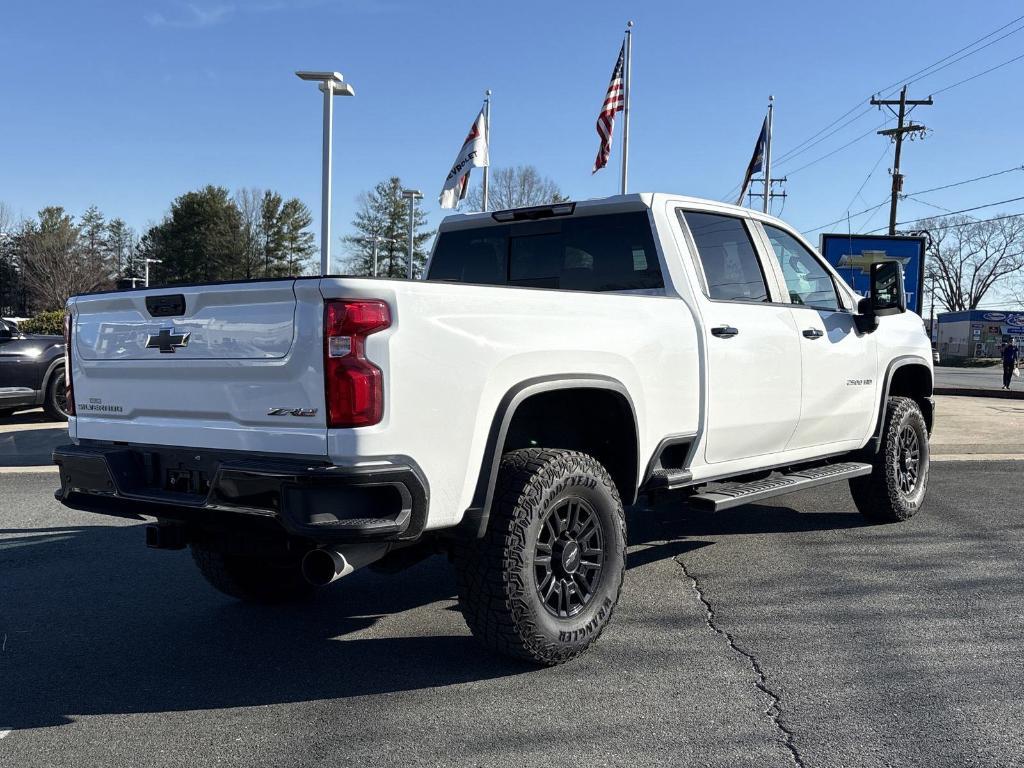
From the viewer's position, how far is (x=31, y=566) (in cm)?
544

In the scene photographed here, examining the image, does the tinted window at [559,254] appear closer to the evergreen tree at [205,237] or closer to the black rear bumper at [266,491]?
the black rear bumper at [266,491]

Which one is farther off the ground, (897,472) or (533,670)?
(897,472)

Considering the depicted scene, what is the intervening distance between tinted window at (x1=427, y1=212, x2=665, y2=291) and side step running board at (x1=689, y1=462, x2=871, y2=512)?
1.13 m

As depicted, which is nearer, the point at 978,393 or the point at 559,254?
the point at 559,254

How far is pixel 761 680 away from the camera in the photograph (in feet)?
11.9

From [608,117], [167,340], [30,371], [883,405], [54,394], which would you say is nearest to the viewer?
[167,340]

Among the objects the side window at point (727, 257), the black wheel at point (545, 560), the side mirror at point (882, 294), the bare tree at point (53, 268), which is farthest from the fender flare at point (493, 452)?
the bare tree at point (53, 268)

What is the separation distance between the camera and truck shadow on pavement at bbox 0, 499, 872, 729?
354 centimetres

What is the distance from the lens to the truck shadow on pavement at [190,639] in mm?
3539

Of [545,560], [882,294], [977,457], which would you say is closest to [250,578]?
[545,560]

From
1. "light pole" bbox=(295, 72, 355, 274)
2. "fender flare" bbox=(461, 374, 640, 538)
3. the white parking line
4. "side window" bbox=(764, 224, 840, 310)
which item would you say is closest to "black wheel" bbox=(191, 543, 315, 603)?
"fender flare" bbox=(461, 374, 640, 538)

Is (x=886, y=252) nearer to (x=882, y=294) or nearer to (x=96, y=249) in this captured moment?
(x=882, y=294)

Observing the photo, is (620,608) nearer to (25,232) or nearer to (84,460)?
(84,460)

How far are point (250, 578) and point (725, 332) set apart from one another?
2.74 meters
